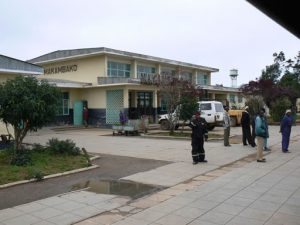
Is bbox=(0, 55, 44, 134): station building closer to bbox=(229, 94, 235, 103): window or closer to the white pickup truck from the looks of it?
the white pickup truck

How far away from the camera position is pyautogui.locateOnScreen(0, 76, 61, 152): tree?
38.3 ft

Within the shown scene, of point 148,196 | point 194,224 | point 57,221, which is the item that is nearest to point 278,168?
point 148,196

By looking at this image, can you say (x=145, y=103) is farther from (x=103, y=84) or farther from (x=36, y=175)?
(x=36, y=175)

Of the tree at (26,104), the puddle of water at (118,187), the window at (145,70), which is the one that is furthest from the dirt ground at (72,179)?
the window at (145,70)

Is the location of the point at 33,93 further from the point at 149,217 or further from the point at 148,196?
the point at 149,217

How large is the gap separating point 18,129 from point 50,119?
3.28 ft

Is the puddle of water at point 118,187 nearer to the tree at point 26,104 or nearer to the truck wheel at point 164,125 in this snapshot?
the tree at point 26,104

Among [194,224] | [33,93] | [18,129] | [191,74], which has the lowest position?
[194,224]

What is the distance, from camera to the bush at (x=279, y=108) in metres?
31.9

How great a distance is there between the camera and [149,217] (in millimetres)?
6578

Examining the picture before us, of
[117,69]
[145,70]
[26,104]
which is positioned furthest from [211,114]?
[26,104]

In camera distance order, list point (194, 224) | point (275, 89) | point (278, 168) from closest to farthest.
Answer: point (194, 224)
point (278, 168)
point (275, 89)

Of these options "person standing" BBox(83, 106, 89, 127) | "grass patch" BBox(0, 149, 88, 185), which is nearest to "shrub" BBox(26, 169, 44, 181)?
"grass patch" BBox(0, 149, 88, 185)

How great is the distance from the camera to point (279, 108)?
32.2 metres
